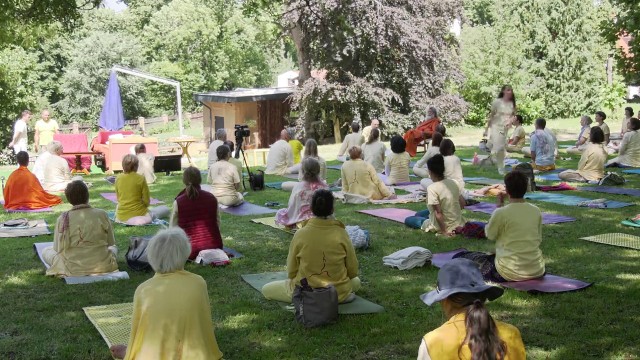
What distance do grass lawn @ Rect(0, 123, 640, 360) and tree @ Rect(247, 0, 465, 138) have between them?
1575 centimetres

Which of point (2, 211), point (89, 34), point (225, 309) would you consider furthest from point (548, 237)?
point (89, 34)

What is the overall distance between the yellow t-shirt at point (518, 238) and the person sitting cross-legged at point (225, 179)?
552cm

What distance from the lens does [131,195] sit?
1003 centimetres

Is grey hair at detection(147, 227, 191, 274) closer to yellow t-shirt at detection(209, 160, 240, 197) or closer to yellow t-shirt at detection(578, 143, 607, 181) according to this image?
yellow t-shirt at detection(209, 160, 240, 197)

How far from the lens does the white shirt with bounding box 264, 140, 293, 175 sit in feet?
52.2

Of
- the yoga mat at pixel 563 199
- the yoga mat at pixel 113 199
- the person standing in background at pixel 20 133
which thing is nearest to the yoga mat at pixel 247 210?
the yoga mat at pixel 113 199

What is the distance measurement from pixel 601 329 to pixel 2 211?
9747mm

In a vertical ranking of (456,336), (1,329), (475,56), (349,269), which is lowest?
(1,329)

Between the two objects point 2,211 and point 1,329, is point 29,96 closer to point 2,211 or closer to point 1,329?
point 2,211

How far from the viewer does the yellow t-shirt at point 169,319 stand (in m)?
4.09

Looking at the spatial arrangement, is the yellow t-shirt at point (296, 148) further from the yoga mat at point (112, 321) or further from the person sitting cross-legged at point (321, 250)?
the person sitting cross-legged at point (321, 250)

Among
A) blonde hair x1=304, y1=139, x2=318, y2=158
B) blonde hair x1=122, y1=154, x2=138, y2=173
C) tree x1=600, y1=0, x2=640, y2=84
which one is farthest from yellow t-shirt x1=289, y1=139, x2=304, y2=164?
tree x1=600, y1=0, x2=640, y2=84

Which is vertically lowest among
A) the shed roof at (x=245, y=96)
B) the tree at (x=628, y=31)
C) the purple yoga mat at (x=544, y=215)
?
the purple yoga mat at (x=544, y=215)

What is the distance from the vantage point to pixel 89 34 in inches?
1722
